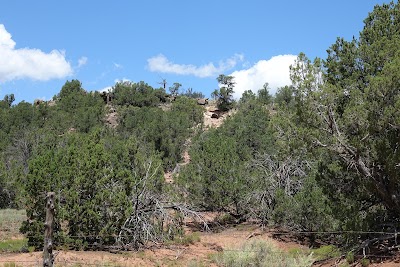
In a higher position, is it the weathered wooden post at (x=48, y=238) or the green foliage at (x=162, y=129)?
the green foliage at (x=162, y=129)

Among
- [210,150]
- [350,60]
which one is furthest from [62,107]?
[350,60]

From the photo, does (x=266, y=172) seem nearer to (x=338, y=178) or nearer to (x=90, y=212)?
(x=338, y=178)

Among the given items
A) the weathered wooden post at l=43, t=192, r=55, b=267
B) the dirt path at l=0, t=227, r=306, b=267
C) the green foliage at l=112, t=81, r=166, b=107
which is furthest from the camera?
the green foliage at l=112, t=81, r=166, b=107

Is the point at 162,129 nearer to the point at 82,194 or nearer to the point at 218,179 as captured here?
the point at 218,179

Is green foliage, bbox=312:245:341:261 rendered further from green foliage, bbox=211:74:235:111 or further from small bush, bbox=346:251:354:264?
green foliage, bbox=211:74:235:111

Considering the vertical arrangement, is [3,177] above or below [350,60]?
below

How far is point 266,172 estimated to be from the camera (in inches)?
847

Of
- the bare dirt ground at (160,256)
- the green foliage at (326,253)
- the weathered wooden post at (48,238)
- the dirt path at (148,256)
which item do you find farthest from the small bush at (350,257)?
the weathered wooden post at (48,238)

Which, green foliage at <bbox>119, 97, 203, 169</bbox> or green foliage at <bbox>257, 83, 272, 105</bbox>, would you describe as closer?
green foliage at <bbox>119, 97, 203, 169</bbox>

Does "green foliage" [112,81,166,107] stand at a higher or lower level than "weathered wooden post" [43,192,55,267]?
higher

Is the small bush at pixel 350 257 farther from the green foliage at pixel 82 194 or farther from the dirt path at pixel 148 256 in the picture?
the green foliage at pixel 82 194

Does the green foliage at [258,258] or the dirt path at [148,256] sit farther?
the dirt path at [148,256]

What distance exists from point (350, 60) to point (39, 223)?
11650mm

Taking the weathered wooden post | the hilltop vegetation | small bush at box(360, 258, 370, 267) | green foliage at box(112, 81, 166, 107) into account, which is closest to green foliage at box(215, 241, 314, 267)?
small bush at box(360, 258, 370, 267)
